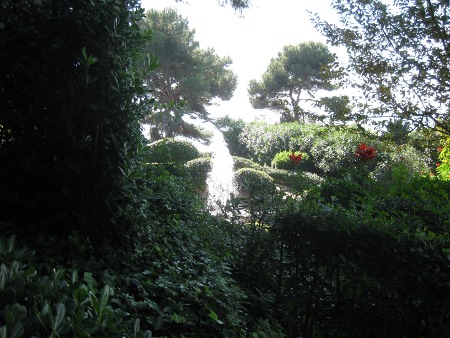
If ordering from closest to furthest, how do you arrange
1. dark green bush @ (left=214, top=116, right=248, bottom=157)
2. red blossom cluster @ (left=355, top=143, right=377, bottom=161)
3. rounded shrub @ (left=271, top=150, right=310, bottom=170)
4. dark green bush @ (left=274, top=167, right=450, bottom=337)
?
1. dark green bush @ (left=274, top=167, right=450, bottom=337)
2. red blossom cluster @ (left=355, top=143, right=377, bottom=161)
3. rounded shrub @ (left=271, top=150, right=310, bottom=170)
4. dark green bush @ (left=214, top=116, right=248, bottom=157)

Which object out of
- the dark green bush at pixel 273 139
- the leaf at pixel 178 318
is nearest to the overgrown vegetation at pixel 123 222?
the leaf at pixel 178 318

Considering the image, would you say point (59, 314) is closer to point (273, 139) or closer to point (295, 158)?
point (295, 158)

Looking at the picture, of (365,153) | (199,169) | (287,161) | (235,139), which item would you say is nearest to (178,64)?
(235,139)

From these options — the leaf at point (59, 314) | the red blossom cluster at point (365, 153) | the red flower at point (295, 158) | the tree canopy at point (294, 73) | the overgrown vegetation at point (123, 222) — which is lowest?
the leaf at point (59, 314)

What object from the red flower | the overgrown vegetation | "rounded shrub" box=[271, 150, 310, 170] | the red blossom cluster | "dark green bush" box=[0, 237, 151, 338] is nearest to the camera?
"dark green bush" box=[0, 237, 151, 338]

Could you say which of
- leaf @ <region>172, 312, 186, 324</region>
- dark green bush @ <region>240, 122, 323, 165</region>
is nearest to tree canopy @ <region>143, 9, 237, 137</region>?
dark green bush @ <region>240, 122, 323, 165</region>

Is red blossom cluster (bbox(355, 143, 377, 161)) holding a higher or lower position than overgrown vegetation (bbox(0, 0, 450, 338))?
higher

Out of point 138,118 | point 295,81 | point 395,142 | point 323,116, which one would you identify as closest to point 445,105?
point 395,142

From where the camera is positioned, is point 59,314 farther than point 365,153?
No

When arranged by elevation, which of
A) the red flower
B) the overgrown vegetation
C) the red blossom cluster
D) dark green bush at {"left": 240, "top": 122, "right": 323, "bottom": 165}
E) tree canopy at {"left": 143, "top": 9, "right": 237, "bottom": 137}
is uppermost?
tree canopy at {"left": 143, "top": 9, "right": 237, "bottom": 137}

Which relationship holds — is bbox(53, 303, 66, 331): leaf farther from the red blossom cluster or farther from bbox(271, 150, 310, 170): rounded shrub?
bbox(271, 150, 310, 170): rounded shrub

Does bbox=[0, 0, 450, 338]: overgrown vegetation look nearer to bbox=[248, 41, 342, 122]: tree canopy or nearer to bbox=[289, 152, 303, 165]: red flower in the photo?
bbox=[289, 152, 303, 165]: red flower

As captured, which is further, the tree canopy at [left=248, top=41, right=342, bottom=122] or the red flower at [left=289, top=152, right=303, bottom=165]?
the tree canopy at [left=248, top=41, right=342, bottom=122]

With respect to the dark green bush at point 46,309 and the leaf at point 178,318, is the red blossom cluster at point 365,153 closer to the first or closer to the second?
the leaf at point 178,318
